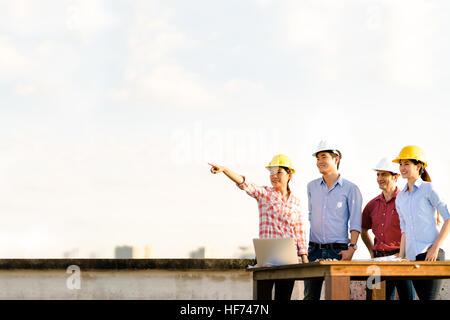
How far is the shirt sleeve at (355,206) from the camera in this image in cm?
657

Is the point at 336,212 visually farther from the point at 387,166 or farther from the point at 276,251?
the point at 276,251

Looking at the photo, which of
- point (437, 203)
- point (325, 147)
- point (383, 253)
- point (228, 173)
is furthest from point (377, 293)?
point (228, 173)

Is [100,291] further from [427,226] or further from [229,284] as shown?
[427,226]

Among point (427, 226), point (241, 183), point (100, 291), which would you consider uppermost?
point (241, 183)

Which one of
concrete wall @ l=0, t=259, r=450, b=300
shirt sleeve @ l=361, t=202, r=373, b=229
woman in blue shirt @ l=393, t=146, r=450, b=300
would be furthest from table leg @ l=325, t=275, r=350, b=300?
concrete wall @ l=0, t=259, r=450, b=300

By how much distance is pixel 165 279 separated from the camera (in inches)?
352

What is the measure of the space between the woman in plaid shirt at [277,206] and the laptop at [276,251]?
0.63 m

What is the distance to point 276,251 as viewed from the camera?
5.82 metres

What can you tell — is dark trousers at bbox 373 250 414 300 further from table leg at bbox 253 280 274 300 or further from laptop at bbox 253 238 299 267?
laptop at bbox 253 238 299 267

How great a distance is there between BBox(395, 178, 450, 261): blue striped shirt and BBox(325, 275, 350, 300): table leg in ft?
3.76
